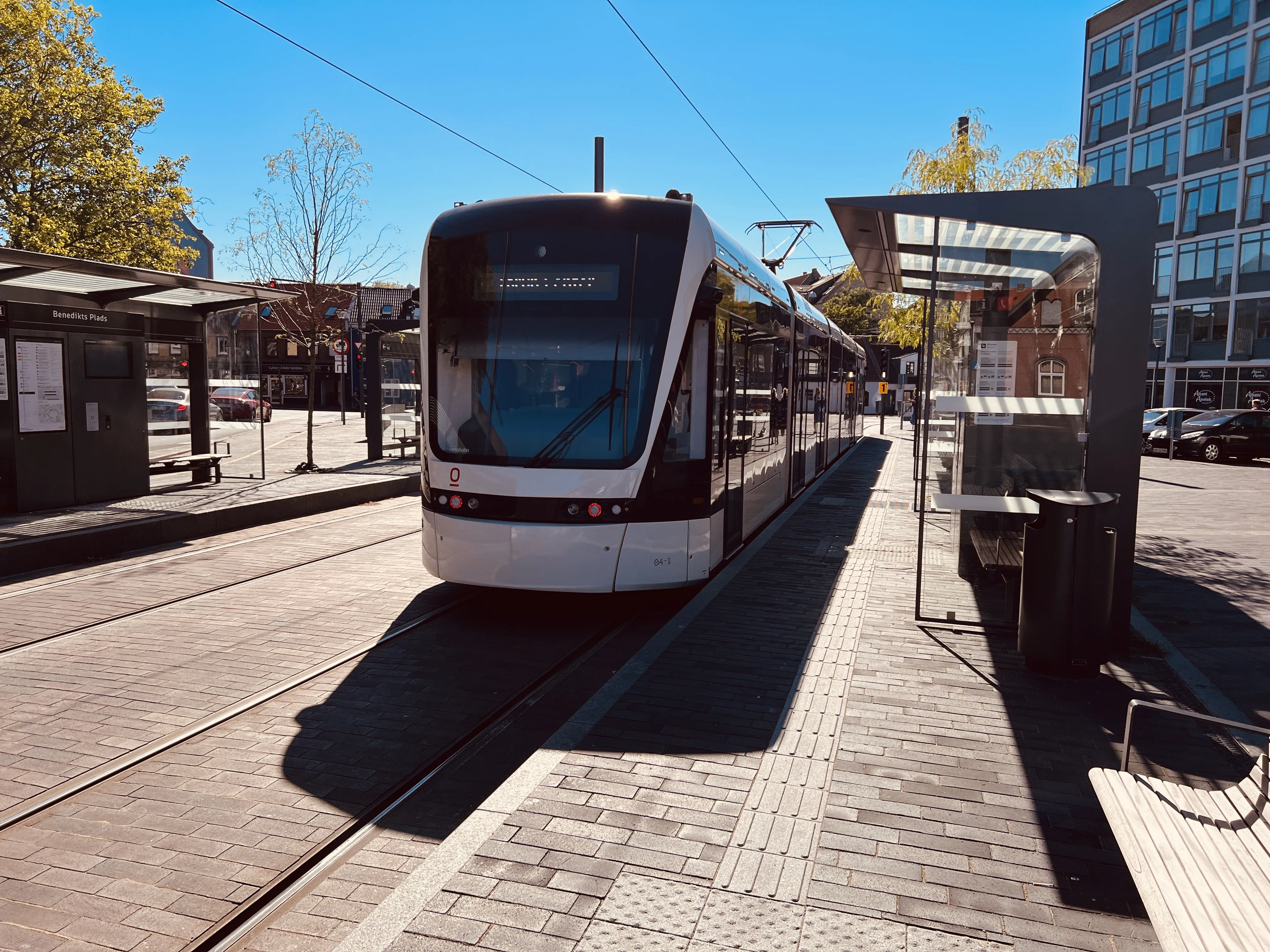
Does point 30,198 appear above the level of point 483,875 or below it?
above

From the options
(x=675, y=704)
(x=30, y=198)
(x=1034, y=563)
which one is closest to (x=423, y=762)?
(x=675, y=704)

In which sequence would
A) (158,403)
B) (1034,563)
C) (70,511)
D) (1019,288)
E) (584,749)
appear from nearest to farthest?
(584,749)
(1034,563)
(1019,288)
(70,511)
(158,403)

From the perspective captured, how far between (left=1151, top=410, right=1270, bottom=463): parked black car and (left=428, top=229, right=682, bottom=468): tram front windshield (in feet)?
89.4

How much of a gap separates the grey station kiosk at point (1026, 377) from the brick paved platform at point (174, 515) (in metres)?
7.99

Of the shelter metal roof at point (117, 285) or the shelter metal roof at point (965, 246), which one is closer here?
the shelter metal roof at point (965, 246)

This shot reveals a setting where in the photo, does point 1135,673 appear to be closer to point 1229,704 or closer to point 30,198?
point 1229,704

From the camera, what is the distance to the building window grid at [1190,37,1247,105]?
4100 cm

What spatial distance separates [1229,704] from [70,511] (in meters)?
11.8

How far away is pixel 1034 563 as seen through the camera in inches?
230

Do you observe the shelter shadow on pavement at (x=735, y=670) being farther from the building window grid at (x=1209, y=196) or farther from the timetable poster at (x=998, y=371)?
the building window grid at (x=1209, y=196)

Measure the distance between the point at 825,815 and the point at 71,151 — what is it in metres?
30.6

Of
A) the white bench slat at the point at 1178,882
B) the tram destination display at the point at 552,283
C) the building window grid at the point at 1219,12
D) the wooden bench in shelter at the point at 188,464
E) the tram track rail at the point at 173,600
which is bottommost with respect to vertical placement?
the tram track rail at the point at 173,600

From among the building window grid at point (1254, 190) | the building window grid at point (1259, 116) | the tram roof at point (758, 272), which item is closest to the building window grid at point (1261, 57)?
the building window grid at point (1259, 116)

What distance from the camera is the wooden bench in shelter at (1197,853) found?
240 cm
